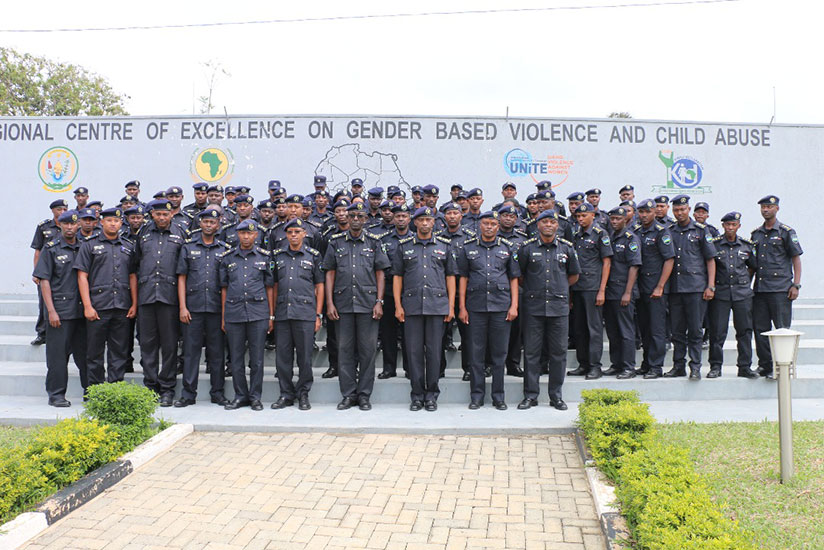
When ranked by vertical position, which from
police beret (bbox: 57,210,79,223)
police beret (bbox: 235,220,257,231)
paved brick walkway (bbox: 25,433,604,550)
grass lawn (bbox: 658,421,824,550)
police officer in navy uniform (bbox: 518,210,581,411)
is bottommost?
paved brick walkway (bbox: 25,433,604,550)

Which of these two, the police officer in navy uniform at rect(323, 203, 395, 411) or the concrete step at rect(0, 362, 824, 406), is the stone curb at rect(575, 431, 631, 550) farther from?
the police officer in navy uniform at rect(323, 203, 395, 411)

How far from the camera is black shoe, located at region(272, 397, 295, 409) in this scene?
20.6ft

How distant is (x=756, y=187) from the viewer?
10.7 meters

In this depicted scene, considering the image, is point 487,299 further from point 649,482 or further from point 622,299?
point 649,482

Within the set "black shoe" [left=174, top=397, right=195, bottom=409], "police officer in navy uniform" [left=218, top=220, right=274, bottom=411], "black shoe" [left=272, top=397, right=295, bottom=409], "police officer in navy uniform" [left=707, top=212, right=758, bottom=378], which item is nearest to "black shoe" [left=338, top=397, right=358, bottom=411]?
"black shoe" [left=272, top=397, right=295, bottom=409]

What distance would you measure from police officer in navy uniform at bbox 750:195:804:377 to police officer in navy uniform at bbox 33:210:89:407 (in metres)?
7.26

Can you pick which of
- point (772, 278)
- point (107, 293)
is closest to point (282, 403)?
point (107, 293)

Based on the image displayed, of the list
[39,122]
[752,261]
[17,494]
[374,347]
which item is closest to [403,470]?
[374,347]

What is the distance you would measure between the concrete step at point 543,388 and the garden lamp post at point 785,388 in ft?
8.04

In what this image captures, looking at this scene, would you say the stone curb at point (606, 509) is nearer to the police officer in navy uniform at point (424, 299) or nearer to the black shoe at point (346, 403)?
the police officer in navy uniform at point (424, 299)

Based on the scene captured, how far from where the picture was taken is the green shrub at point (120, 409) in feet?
16.1

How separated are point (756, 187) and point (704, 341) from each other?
4.30 m

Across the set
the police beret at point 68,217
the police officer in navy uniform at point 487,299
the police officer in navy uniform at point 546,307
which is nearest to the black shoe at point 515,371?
the police officer in navy uniform at point 546,307

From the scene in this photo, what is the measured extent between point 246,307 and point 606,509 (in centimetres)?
385
